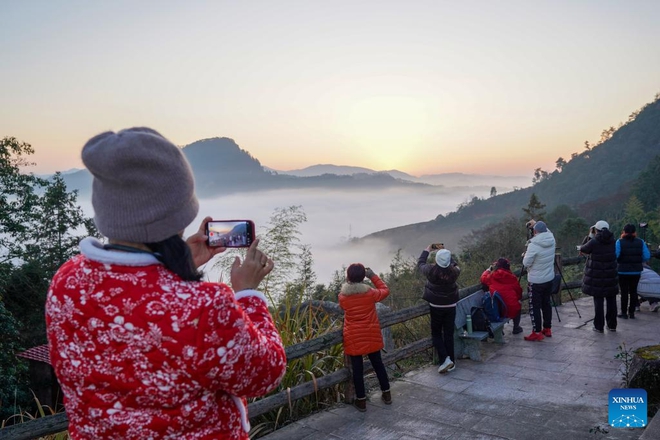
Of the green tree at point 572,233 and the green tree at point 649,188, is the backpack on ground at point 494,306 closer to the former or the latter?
the green tree at point 572,233

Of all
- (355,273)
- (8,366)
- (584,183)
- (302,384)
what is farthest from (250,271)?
(584,183)

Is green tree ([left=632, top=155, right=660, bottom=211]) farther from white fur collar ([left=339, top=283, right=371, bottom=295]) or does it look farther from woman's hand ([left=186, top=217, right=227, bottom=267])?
woman's hand ([left=186, top=217, right=227, bottom=267])

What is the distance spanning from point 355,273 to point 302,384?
1131 mm

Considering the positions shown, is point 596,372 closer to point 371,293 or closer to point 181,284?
point 371,293

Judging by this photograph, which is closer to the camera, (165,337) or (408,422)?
(165,337)

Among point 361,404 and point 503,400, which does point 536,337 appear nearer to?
point 503,400

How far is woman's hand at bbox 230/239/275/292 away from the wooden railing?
82.5 inches

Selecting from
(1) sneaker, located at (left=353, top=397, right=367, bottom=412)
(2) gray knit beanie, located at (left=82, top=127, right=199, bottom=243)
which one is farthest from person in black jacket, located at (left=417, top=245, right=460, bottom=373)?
(2) gray knit beanie, located at (left=82, top=127, right=199, bottom=243)

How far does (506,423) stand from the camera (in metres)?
4.35

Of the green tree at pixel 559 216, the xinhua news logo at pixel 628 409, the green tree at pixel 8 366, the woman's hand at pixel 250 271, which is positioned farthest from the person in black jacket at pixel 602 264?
the green tree at pixel 559 216

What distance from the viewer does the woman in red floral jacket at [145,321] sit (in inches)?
47.5

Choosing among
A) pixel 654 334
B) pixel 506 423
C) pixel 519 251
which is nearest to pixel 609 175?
pixel 519 251

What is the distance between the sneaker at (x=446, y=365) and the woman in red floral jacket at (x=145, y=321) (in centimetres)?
480

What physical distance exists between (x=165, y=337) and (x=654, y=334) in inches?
307
